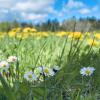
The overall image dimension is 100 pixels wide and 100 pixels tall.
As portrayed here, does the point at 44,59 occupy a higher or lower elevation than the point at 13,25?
lower

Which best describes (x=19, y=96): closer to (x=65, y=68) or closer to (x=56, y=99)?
(x=56, y=99)

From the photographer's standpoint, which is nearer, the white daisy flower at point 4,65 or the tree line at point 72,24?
the white daisy flower at point 4,65

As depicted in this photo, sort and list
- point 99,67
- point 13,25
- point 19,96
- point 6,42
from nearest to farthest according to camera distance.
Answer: point 19,96
point 99,67
point 6,42
point 13,25

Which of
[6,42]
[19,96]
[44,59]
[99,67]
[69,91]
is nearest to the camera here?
[19,96]

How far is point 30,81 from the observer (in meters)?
1.94

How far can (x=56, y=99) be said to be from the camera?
74.0 inches

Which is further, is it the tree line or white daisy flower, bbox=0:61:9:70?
the tree line

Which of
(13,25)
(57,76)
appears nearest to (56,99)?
(57,76)

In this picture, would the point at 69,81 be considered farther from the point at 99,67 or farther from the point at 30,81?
the point at 99,67

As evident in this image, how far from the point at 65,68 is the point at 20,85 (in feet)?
1.85

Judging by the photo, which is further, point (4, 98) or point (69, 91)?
point (69, 91)

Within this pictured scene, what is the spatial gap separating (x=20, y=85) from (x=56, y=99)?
0.72ft

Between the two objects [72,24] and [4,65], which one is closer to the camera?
[4,65]

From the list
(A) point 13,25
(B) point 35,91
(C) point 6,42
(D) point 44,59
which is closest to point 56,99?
(B) point 35,91
